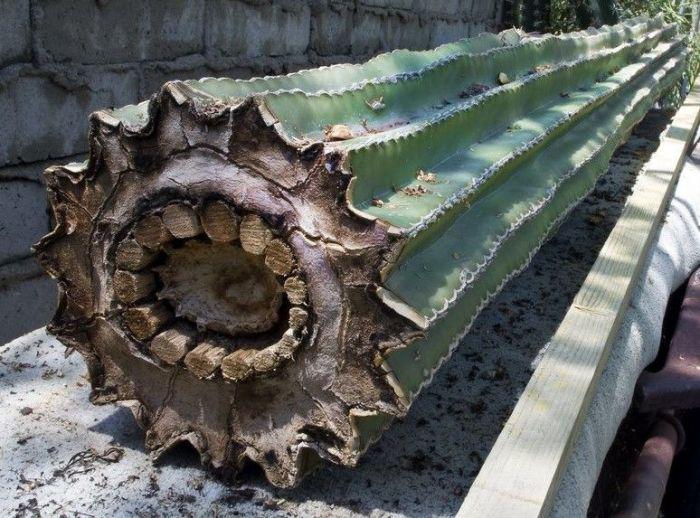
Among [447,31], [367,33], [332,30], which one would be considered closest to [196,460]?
[332,30]

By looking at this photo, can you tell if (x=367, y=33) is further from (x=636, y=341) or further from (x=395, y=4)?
(x=636, y=341)

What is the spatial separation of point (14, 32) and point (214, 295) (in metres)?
1.04

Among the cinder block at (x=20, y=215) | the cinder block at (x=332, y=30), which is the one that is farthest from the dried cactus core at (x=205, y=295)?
the cinder block at (x=332, y=30)

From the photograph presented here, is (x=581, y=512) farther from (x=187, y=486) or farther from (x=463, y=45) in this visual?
(x=463, y=45)

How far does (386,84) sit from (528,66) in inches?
43.7

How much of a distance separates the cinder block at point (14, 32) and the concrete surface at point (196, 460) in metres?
0.72

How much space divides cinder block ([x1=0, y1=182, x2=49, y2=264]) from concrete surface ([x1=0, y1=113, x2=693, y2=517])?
39cm

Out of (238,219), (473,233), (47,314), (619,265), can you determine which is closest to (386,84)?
(473,233)

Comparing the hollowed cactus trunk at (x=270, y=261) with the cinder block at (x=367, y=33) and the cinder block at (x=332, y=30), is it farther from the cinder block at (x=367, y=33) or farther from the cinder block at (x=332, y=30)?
the cinder block at (x=367, y=33)

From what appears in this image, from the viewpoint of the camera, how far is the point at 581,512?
4.59ft

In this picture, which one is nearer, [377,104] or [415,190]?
[415,190]

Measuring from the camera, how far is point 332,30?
3705 mm

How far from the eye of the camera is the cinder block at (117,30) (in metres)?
2.06

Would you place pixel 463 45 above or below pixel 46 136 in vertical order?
above
